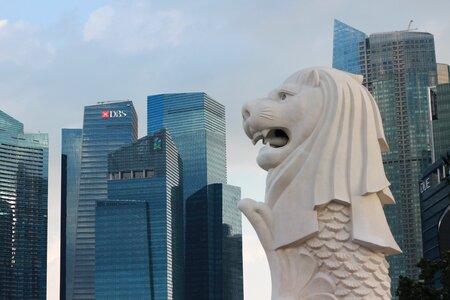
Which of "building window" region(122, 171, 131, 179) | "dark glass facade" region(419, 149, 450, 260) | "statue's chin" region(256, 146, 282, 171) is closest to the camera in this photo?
"statue's chin" region(256, 146, 282, 171)

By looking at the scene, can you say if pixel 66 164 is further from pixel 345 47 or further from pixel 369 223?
pixel 369 223

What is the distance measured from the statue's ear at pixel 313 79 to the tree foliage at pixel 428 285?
15.9 feet

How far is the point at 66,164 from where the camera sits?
429ft

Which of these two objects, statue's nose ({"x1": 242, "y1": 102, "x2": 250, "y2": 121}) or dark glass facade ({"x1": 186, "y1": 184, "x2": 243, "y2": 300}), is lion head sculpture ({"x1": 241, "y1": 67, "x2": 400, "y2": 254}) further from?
dark glass facade ({"x1": 186, "y1": 184, "x2": 243, "y2": 300})

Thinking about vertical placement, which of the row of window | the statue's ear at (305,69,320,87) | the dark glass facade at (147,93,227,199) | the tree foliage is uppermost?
the dark glass facade at (147,93,227,199)

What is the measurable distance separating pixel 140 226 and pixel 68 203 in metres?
25.2

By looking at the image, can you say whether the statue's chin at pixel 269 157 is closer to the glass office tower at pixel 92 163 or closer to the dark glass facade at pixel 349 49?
the dark glass facade at pixel 349 49

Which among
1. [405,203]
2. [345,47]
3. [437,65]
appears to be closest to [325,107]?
[405,203]

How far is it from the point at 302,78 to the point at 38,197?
4595 inches

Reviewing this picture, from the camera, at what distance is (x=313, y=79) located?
12.6m

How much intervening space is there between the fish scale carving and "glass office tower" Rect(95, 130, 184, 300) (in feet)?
303

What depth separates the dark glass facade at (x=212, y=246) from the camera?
11706 cm

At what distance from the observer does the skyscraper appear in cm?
11750

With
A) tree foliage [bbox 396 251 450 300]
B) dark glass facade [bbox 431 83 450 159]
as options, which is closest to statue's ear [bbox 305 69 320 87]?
tree foliage [bbox 396 251 450 300]
